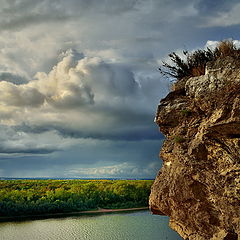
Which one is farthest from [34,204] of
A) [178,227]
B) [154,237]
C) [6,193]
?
[178,227]

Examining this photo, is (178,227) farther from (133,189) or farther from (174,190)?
(133,189)

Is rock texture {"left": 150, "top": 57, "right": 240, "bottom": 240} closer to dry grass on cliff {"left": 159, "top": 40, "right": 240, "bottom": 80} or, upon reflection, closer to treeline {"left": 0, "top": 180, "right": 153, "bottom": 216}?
dry grass on cliff {"left": 159, "top": 40, "right": 240, "bottom": 80}

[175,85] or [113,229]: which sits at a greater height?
[175,85]

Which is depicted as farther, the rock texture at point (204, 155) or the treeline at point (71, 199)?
the treeline at point (71, 199)

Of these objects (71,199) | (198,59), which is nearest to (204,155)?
(198,59)

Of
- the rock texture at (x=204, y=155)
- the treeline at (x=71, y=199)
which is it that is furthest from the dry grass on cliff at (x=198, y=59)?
the treeline at (x=71, y=199)

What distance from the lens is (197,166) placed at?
7980mm

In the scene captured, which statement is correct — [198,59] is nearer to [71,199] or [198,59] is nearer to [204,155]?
[204,155]

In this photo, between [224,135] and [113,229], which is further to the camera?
[113,229]

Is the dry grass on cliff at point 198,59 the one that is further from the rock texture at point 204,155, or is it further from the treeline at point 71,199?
the treeline at point 71,199

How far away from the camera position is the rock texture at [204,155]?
23.8ft

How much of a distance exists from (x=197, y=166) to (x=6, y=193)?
56924 mm

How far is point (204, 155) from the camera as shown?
792 centimetres

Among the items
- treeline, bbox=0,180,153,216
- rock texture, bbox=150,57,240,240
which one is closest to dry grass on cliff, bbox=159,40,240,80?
rock texture, bbox=150,57,240,240
